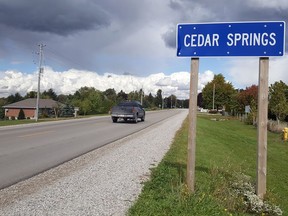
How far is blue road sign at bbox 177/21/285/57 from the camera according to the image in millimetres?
6426

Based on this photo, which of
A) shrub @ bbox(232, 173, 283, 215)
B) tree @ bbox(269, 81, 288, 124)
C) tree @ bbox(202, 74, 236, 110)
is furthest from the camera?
tree @ bbox(202, 74, 236, 110)

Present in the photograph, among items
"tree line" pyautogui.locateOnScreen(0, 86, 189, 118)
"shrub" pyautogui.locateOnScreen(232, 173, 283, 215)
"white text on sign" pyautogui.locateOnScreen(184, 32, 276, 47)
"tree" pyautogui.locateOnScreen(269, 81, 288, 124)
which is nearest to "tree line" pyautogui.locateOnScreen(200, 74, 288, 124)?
"tree" pyautogui.locateOnScreen(269, 81, 288, 124)

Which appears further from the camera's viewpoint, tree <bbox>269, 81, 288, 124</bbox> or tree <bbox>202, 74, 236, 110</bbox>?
tree <bbox>202, 74, 236, 110</bbox>

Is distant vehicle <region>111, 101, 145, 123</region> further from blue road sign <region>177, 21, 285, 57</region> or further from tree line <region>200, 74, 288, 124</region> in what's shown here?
blue road sign <region>177, 21, 285, 57</region>

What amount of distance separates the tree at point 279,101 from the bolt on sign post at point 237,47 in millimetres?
38320

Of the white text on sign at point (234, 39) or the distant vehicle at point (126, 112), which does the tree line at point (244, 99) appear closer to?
the distant vehicle at point (126, 112)

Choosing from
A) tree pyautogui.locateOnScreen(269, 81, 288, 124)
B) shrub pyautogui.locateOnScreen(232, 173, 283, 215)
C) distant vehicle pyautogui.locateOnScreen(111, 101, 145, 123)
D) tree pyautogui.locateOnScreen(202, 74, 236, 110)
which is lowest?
shrub pyautogui.locateOnScreen(232, 173, 283, 215)

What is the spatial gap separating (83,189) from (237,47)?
3.87 metres

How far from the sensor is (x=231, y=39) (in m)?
6.57

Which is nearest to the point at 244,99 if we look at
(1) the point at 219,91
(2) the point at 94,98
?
(1) the point at 219,91

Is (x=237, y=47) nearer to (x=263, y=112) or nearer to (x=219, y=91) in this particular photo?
(x=263, y=112)

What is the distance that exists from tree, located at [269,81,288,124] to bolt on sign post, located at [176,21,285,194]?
126ft

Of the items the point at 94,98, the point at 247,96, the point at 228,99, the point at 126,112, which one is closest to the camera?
the point at 126,112

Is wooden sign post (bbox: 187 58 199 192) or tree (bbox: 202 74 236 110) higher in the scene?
tree (bbox: 202 74 236 110)
